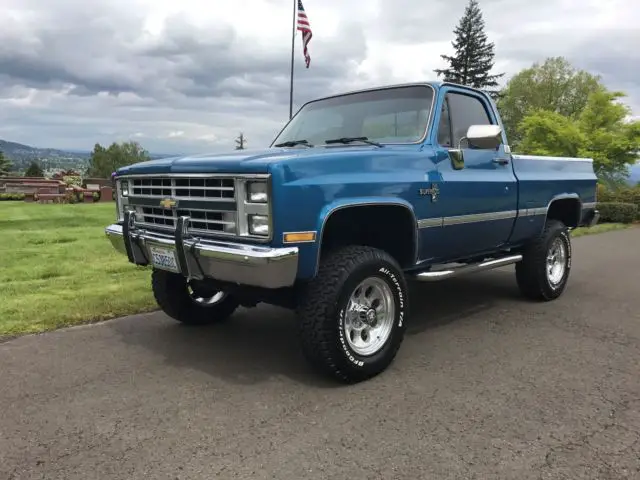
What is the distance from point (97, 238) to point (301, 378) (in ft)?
27.1

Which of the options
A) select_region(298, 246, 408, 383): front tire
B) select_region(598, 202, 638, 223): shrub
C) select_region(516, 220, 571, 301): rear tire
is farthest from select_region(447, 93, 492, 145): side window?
select_region(598, 202, 638, 223): shrub

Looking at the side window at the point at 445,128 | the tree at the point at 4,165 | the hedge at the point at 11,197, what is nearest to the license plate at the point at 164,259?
the side window at the point at 445,128

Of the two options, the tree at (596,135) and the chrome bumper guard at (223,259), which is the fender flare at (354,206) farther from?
the tree at (596,135)

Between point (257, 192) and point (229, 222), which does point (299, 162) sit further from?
point (229, 222)

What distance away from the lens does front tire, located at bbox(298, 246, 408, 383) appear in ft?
11.6

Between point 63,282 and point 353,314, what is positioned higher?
point 353,314

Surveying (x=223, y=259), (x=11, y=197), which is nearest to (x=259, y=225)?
(x=223, y=259)

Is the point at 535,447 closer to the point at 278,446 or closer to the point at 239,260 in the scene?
the point at 278,446

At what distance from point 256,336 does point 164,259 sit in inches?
49.5

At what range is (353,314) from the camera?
385cm

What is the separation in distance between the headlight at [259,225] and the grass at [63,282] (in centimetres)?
258

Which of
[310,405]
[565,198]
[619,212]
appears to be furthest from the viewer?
[619,212]

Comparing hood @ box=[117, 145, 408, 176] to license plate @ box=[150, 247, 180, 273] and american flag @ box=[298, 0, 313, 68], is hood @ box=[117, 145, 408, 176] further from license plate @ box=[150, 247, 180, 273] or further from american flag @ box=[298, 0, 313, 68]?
american flag @ box=[298, 0, 313, 68]

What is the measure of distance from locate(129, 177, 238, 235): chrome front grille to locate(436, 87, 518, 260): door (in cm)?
177
